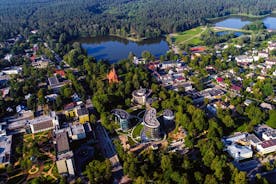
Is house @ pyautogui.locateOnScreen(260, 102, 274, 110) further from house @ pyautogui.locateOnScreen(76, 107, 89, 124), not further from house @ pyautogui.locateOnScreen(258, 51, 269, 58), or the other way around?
house @ pyautogui.locateOnScreen(76, 107, 89, 124)

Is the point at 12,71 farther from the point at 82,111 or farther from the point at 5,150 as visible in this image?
the point at 5,150

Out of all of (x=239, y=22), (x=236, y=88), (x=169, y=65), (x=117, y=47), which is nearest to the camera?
(x=236, y=88)

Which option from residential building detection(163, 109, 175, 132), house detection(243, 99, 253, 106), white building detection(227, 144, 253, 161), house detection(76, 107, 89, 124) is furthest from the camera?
house detection(243, 99, 253, 106)

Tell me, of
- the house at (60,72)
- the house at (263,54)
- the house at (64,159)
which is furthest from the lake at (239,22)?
the house at (64,159)

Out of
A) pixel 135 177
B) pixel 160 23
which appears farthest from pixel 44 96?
pixel 160 23

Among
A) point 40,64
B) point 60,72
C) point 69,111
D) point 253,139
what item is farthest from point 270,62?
point 40,64

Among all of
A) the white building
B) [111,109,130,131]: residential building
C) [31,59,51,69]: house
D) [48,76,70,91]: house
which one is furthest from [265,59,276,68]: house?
[31,59,51,69]: house
